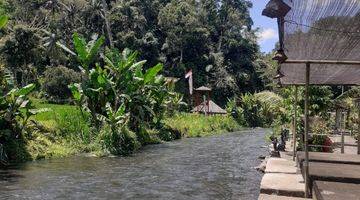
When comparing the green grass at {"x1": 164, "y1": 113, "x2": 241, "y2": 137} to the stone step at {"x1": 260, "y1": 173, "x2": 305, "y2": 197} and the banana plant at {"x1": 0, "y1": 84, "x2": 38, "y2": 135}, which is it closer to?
the banana plant at {"x1": 0, "y1": 84, "x2": 38, "y2": 135}

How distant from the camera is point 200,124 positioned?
3353cm

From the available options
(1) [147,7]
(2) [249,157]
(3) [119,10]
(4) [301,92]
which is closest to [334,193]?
(4) [301,92]

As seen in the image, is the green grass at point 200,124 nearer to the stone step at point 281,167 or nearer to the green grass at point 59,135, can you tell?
the green grass at point 59,135

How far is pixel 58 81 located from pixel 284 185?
89.7 feet

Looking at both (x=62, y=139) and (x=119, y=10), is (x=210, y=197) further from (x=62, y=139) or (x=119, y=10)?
(x=119, y=10)

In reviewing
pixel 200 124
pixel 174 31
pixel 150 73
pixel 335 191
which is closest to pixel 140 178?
pixel 335 191

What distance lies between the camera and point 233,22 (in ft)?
188

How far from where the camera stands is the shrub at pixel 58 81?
3297 centimetres

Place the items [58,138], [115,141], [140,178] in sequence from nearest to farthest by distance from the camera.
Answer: [140,178] → [58,138] → [115,141]

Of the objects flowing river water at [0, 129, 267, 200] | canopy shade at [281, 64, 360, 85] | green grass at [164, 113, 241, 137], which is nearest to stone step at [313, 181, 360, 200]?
canopy shade at [281, 64, 360, 85]

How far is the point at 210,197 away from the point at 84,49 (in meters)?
10.4

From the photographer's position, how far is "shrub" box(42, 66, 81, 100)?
108 ft

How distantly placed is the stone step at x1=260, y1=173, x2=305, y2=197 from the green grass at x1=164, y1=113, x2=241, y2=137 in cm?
2057

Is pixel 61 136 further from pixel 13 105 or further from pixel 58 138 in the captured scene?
pixel 13 105
